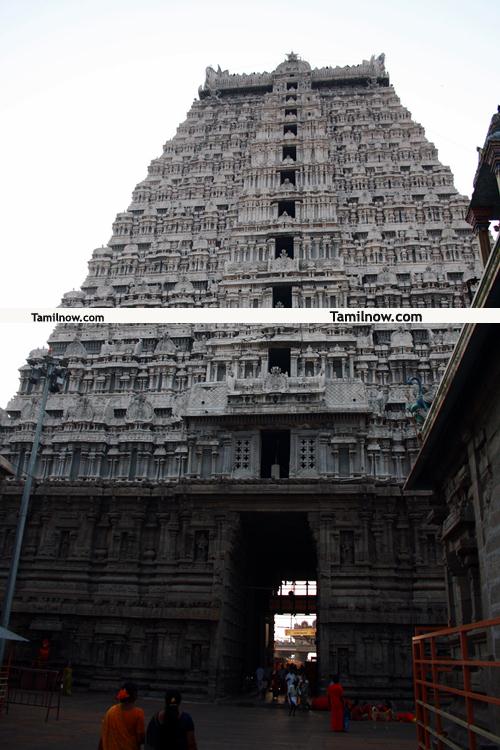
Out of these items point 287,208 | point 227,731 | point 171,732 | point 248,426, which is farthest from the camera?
point 287,208

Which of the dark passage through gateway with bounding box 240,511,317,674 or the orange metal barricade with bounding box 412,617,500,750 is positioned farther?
the dark passage through gateway with bounding box 240,511,317,674

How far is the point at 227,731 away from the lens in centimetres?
1497

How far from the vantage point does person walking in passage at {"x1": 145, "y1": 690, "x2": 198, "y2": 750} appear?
634 cm

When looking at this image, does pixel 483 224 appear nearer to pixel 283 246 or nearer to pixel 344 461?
pixel 344 461

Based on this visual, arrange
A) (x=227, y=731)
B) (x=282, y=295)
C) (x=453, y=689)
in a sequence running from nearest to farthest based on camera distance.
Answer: (x=453, y=689) < (x=227, y=731) < (x=282, y=295)

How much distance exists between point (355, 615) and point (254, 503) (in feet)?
18.9

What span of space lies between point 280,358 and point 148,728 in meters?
25.1

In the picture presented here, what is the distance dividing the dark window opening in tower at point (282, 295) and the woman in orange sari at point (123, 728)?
87.9ft

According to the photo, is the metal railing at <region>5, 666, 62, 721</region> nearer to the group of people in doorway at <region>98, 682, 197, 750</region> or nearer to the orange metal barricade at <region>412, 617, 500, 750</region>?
the orange metal barricade at <region>412, 617, 500, 750</region>

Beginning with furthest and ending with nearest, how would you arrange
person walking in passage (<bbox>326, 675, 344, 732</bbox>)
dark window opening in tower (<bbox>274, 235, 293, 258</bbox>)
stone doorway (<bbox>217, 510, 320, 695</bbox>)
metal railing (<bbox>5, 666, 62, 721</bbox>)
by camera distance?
dark window opening in tower (<bbox>274, 235, 293, 258</bbox>)
stone doorway (<bbox>217, 510, 320, 695</bbox>)
metal railing (<bbox>5, 666, 62, 721</bbox>)
person walking in passage (<bbox>326, 675, 344, 732</bbox>)

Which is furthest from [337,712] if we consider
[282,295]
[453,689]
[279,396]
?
[282,295]

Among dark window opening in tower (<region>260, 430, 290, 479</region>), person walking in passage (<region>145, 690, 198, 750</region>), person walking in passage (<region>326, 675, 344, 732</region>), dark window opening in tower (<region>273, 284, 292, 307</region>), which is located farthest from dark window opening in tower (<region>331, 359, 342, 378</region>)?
person walking in passage (<region>145, 690, 198, 750</region>)

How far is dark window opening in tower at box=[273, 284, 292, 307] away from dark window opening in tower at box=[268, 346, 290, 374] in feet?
10.5

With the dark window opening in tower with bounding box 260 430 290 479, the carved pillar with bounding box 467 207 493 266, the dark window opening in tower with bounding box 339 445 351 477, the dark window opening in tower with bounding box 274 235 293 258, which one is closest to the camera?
the carved pillar with bounding box 467 207 493 266
